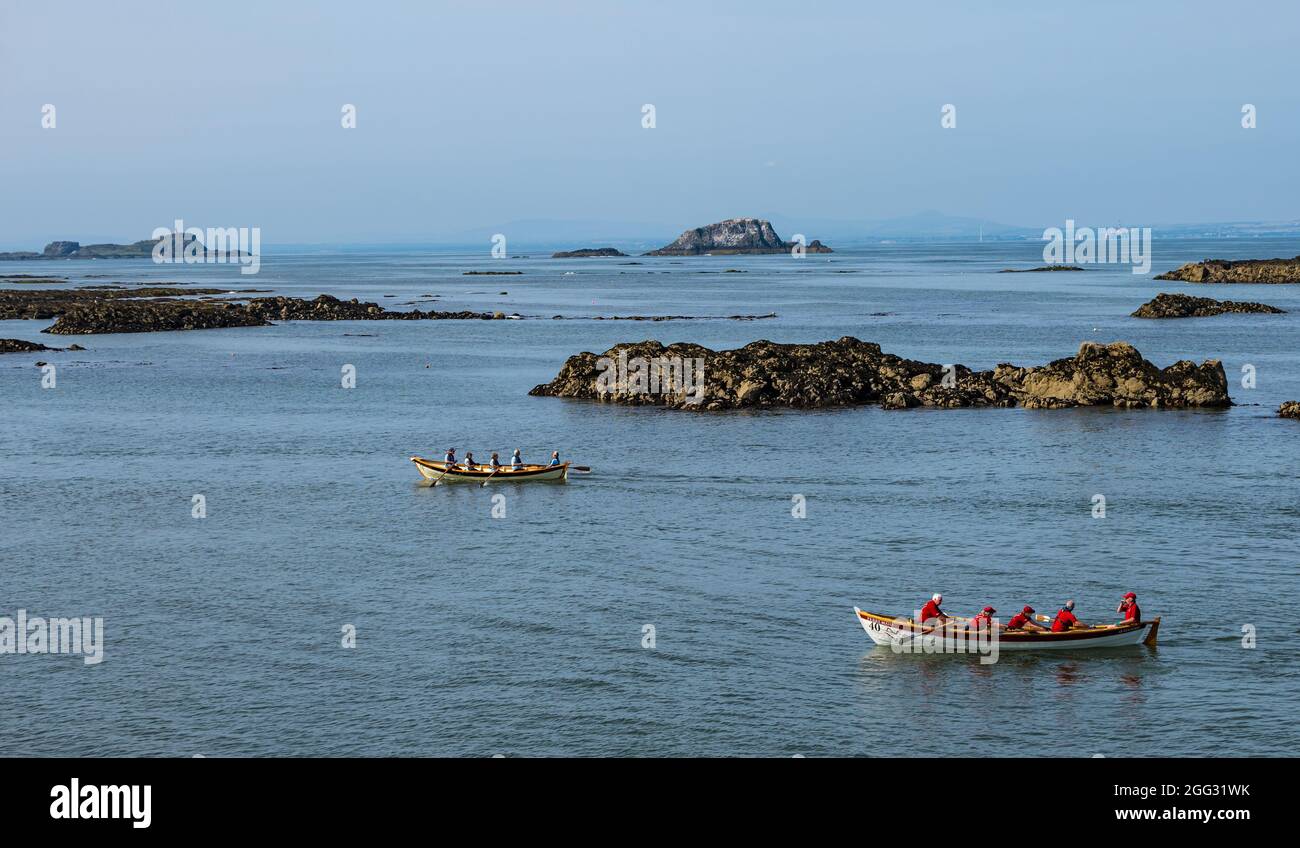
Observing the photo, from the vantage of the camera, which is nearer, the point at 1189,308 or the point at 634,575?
the point at 634,575

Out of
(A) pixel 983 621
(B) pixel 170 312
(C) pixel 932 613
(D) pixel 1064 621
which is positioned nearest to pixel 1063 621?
(D) pixel 1064 621

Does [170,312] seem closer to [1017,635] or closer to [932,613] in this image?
[932,613]

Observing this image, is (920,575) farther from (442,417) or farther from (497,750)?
(442,417)

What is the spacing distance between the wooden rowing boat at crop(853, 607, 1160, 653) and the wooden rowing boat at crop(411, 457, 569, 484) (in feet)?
82.4

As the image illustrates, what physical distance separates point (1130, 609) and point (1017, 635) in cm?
354

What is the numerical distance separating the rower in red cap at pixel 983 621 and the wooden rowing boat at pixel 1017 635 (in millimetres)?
241

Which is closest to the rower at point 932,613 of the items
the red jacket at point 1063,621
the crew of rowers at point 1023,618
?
the crew of rowers at point 1023,618

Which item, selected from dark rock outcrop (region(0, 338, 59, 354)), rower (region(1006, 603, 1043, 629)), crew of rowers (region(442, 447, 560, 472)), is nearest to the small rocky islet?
dark rock outcrop (region(0, 338, 59, 354))

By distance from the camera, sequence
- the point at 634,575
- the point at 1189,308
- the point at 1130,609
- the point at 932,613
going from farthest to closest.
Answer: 1. the point at 1189,308
2. the point at 634,575
3. the point at 1130,609
4. the point at 932,613

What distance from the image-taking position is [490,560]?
46500mm

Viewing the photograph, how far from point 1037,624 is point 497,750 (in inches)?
629

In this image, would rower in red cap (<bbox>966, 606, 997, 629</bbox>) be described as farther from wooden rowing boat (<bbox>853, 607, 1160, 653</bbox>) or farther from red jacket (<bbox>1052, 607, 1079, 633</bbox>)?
red jacket (<bbox>1052, 607, 1079, 633</bbox>)

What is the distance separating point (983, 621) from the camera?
35.8 metres

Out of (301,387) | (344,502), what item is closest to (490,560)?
(344,502)
